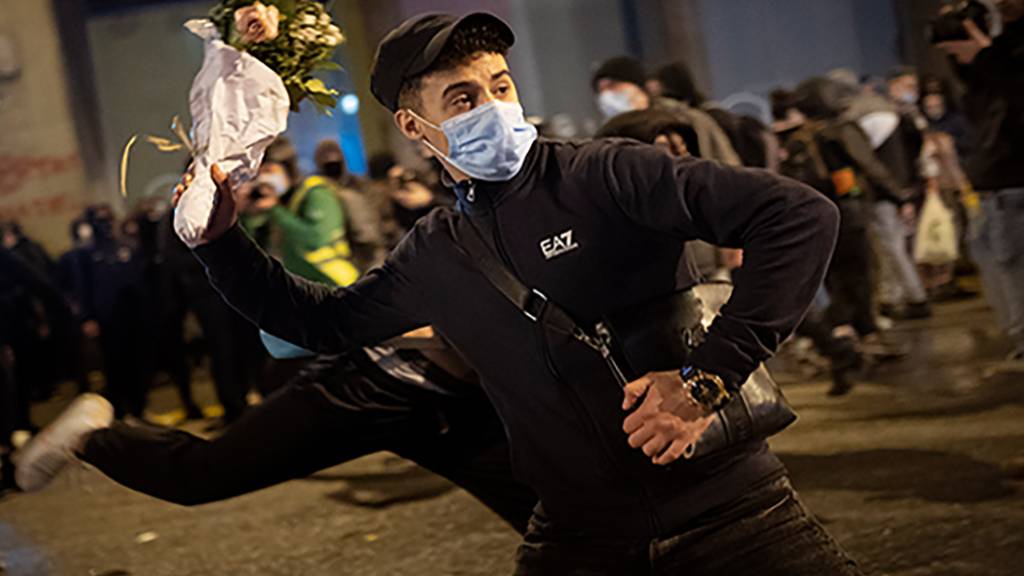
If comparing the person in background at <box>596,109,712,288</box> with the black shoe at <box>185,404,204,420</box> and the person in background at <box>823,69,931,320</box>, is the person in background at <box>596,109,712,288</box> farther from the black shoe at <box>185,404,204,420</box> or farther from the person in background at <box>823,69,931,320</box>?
the black shoe at <box>185,404,204,420</box>

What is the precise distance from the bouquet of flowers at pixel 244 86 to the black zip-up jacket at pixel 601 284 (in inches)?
5.4

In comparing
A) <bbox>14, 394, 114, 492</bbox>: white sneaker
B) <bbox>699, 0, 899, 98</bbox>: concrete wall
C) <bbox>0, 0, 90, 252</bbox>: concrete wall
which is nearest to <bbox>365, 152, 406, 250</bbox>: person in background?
<bbox>14, 394, 114, 492</bbox>: white sneaker

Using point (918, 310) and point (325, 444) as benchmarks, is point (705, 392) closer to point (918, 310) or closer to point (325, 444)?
point (325, 444)

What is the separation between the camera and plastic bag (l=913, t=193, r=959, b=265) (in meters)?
12.4

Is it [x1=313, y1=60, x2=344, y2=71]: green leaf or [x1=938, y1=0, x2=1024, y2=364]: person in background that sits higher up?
[x1=313, y1=60, x2=344, y2=71]: green leaf

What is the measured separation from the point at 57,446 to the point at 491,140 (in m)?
2.11

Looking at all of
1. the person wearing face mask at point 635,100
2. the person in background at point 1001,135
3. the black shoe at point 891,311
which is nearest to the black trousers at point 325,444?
the person in background at point 1001,135

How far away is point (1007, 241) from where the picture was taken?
7566mm

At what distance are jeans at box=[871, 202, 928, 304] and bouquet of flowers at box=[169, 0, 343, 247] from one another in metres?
7.89

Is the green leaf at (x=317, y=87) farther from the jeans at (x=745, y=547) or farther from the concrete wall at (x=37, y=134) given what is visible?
the concrete wall at (x=37, y=134)

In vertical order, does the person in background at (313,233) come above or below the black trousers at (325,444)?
above

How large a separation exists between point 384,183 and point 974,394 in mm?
5279

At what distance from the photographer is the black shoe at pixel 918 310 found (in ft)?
38.1

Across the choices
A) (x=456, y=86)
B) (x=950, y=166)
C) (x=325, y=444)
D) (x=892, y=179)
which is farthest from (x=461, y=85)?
(x=950, y=166)
